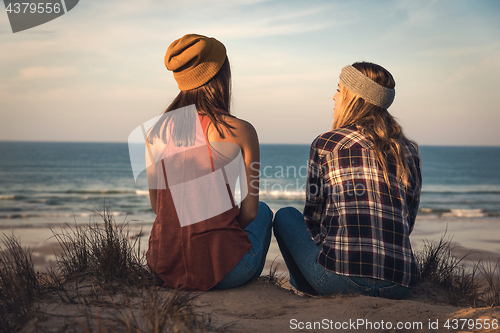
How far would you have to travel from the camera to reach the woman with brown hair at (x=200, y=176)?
203 centimetres

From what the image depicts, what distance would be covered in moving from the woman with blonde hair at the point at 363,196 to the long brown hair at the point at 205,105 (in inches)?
25.3

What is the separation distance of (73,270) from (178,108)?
1394mm

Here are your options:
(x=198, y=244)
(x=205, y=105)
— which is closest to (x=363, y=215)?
(x=198, y=244)

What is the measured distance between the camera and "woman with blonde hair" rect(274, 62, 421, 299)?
1982 millimetres

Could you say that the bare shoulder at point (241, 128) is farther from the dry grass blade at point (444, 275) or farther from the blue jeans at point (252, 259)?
the dry grass blade at point (444, 275)

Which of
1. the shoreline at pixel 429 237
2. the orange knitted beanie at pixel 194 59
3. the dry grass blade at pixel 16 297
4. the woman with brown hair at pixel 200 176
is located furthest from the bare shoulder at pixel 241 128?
the shoreline at pixel 429 237

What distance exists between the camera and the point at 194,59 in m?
2.08

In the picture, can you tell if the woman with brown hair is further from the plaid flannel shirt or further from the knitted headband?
the knitted headband

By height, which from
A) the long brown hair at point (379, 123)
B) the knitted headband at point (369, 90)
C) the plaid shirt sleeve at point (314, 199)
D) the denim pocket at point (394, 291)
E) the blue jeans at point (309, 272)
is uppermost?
the knitted headband at point (369, 90)

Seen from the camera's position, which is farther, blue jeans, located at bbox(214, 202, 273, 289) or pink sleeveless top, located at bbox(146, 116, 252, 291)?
blue jeans, located at bbox(214, 202, 273, 289)

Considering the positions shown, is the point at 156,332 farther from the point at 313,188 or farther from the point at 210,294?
the point at 313,188

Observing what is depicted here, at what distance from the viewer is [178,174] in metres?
2.06

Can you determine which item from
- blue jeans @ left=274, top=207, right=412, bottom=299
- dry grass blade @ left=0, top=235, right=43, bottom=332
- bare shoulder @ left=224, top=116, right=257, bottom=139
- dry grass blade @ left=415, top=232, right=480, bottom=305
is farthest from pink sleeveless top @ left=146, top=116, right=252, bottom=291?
dry grass blade @ left=415, top=232, right=480, bottom=305

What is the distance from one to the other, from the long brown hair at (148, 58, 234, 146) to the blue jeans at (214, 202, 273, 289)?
A: 2.35 feet
